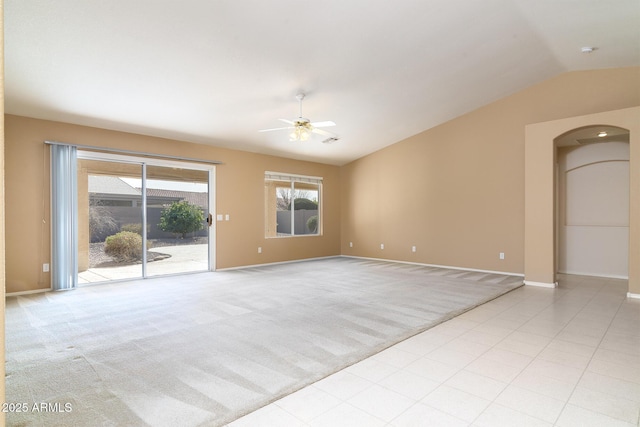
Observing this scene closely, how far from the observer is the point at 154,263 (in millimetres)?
6184

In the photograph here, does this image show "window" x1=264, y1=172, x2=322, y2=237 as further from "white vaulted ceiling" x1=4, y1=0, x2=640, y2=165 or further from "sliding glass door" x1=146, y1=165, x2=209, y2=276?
"white vaulted ceiling" x1=4, y1=0, x2=640, y2=165

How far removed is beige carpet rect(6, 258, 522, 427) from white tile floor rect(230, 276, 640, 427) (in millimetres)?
196

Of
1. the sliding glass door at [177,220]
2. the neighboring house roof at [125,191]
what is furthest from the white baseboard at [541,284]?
the neighboring house roof at [125,191]

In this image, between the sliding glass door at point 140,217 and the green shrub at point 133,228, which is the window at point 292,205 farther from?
the green shrub at point 133,228

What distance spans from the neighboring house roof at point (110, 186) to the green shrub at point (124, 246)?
71cm

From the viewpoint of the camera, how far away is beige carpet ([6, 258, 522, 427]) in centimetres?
203

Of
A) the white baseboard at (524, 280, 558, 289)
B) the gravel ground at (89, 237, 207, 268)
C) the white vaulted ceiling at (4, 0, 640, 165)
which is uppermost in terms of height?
the white vaulted ceiling at (4, 0, 640, 165)

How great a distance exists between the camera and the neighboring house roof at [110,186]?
549 centimetres

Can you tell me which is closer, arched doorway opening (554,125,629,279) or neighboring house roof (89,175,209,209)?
neighboring house roof (89,175,209,209)

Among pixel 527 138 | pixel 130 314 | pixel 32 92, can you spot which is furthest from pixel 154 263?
pixel 527 138

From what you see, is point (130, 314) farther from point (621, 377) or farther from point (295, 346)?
point (621, 377)

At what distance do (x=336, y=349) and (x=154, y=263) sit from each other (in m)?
4.69

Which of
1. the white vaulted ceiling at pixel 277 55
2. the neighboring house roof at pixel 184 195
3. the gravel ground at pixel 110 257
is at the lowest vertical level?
the gravel ground at pixel 110 257

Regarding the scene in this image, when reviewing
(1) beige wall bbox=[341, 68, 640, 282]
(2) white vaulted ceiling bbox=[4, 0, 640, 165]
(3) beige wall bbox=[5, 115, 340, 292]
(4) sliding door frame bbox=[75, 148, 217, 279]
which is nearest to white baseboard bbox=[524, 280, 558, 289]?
(1) beige wall bbox=[341, 68, 640, 282]
